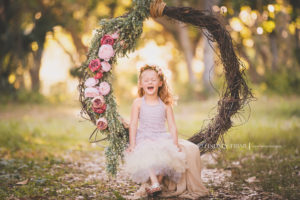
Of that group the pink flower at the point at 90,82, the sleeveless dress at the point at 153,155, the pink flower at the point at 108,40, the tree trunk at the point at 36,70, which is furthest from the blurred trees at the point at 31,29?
the sleeveless dress at the point at 153,155

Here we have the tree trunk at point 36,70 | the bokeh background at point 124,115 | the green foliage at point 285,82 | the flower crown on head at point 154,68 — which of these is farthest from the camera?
the tree trunk at point 36,70

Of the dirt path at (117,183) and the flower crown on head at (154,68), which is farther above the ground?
the flower crown on head at (154,68)

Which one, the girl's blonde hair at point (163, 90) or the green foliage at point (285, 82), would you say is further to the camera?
the green foliage at point (285, 82)

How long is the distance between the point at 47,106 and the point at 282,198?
12901 mm

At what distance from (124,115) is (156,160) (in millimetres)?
8086

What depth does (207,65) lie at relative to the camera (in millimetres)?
15250

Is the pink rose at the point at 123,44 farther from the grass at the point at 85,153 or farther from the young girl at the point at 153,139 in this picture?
the grass at the point at 85,153

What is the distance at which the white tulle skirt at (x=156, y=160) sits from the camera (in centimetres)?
388

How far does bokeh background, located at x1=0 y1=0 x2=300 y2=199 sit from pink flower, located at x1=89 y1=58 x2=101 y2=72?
307 mm

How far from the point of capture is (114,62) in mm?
4340

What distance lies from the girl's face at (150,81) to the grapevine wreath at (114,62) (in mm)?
409

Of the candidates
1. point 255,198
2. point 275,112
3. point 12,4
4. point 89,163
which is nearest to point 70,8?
point 12,4

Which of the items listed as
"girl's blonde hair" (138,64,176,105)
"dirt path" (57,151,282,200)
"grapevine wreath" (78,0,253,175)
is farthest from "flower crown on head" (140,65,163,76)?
"dirt path" (57,151,282,200)

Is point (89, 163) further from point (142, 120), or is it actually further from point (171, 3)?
point (171, 3)
